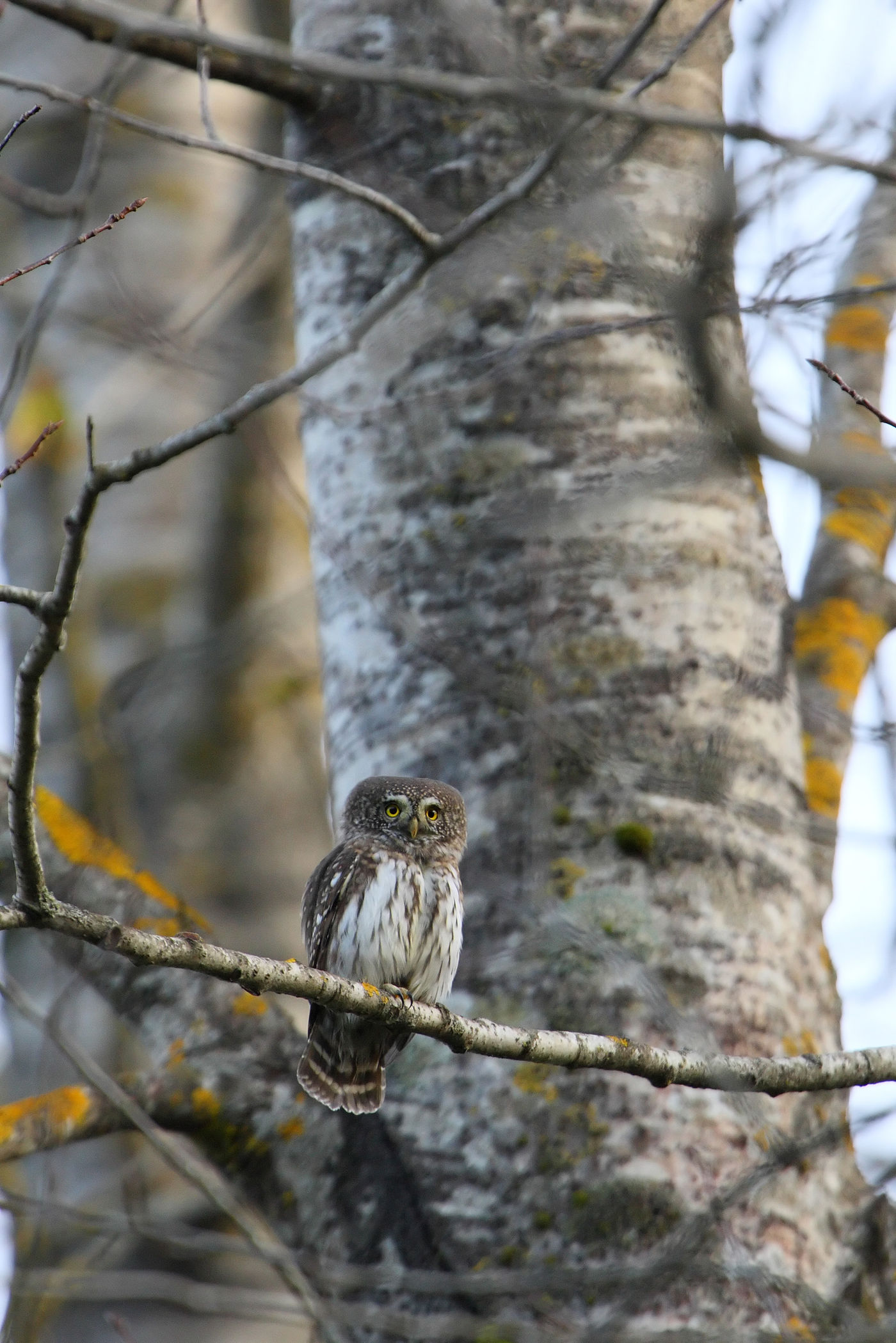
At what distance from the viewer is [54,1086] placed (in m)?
4.40

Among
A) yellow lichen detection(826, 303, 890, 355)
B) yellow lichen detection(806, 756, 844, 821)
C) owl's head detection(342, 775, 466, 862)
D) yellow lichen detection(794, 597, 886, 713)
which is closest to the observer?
owl's head detection(342, 775, 466, 862)

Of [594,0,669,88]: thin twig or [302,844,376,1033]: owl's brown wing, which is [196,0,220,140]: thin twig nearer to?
[594,0,669,88]: thin twig

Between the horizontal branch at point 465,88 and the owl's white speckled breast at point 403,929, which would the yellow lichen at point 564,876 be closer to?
the owl's white speckled breast at point 403,929

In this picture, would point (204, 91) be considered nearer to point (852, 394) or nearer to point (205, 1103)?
point (852, 394)

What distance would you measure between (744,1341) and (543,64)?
330 centimetres

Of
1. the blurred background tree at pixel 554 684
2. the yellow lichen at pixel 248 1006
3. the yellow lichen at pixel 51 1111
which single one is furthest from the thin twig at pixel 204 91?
the yellow lichen at pixel 51 1111

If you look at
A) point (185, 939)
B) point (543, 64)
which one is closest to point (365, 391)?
point (543, 64)

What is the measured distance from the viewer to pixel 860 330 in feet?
16.6

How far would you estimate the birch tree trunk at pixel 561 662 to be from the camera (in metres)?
3.00

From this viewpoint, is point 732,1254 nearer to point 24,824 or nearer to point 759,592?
point 759,592

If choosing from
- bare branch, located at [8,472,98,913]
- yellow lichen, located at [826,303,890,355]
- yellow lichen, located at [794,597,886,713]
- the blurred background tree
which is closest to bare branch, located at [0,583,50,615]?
bare branch, located at [8,472,98,913]

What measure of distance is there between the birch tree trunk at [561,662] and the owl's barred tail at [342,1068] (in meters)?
0.07

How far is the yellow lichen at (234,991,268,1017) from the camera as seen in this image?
3.24 metres

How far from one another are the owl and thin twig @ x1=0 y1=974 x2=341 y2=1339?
418 millimetres
